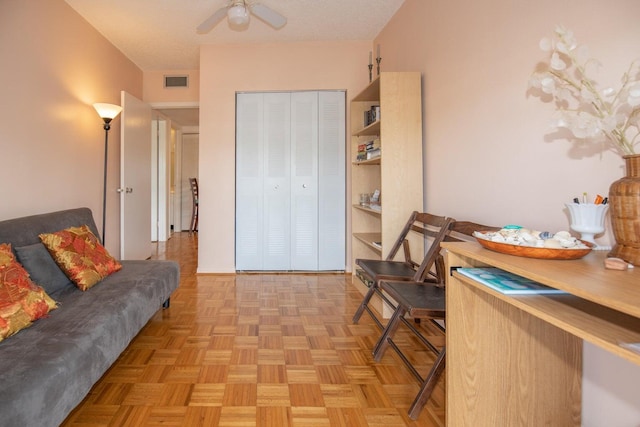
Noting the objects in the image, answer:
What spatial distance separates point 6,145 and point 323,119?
2.62 metres

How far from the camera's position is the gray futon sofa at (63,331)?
3.29 feet

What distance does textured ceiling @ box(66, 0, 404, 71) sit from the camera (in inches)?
113

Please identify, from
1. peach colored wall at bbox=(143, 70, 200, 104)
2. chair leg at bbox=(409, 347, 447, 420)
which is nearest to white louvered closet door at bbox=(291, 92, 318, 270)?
peach colored wall at bbox=(143, 70, 200, 104)

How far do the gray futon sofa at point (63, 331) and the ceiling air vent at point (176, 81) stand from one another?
2.48 m

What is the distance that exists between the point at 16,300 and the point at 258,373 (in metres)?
1.09

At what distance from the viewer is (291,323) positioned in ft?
7.78

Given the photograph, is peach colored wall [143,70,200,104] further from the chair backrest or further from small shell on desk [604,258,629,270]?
small shell on desk [604,258,629,270]

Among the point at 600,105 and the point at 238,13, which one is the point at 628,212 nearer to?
the point at 600,105

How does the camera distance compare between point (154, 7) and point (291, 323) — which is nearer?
point (291, 323)

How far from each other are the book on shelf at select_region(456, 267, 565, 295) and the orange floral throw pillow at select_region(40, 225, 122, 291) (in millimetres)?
1972

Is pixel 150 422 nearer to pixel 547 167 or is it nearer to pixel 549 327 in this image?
pixel 549 327

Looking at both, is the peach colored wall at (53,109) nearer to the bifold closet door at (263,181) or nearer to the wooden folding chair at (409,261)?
the bifold closet door at (263,181)

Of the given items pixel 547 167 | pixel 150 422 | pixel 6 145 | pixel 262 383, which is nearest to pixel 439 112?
pixel 547 167

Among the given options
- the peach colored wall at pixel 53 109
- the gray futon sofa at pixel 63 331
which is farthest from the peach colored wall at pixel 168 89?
the gray futon sofa at pixel 63 331
